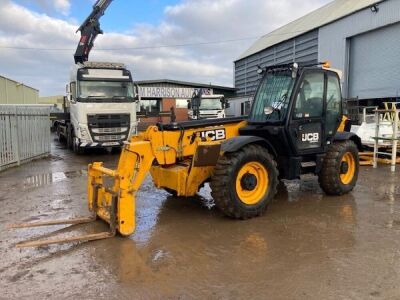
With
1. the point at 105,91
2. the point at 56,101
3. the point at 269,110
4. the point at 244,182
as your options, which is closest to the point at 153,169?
the point at 244,182

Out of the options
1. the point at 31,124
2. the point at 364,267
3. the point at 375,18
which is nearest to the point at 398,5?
the point at 375,18

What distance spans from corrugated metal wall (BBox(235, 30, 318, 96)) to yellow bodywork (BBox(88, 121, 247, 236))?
15853mm

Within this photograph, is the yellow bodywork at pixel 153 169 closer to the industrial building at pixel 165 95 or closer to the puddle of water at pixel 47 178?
the puddle of water at pixel 47 178

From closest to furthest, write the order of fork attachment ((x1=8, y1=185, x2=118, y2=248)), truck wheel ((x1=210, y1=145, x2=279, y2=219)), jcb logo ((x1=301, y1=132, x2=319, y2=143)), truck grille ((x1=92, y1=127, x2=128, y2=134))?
fork attachment ((x1=8, y1=185, x2=118, y2=248)) < truck wheel ((x1=210, y1=145, x2=279, y2=219)) < jcb logo ((x1=301, y1=132, x2=319, y2=143)) < truck grille ((x1=92, y1=127, x2=128, y2=134))

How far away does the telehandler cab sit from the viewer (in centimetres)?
575

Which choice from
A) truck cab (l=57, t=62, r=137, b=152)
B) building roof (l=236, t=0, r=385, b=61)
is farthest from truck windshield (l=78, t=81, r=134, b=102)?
building roof (l=236, t=0, r=385, b=61)

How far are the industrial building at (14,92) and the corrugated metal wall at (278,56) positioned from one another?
590 inches

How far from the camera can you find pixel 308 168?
7320 millimetres

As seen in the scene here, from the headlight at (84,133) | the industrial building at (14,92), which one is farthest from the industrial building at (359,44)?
the industrial building at (14,92)

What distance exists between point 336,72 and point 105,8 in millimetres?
14770

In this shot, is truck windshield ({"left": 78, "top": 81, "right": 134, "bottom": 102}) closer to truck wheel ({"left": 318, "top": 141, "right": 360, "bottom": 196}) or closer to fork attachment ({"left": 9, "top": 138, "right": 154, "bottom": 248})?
fork attachment ({"left": 9, "top": 138, "right": 154, "bottom": 248})

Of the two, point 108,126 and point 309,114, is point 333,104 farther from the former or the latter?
point 108,126

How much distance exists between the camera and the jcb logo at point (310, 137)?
23.5 feet

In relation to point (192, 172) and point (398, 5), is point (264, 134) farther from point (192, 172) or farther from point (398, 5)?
point (398, 5)
